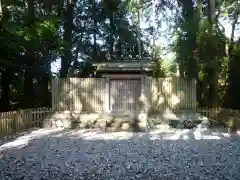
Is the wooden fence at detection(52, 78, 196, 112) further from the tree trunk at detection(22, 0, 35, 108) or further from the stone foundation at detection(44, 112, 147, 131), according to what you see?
the tree trunk at detection(22, 0, 35, 108)

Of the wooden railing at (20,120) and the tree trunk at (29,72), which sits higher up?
the tree trunk at (29,72)

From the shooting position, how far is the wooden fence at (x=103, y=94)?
16.8 meters

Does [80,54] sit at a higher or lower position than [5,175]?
higher

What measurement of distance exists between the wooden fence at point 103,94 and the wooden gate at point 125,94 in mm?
147

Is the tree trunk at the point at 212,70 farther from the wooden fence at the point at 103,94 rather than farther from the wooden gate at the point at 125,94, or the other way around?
the wooden gate at the point at 125,94

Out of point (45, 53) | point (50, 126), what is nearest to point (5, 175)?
point (50, 126)

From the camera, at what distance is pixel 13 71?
18.2 m

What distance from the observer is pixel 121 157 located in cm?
870

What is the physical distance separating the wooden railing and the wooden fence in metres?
1.08

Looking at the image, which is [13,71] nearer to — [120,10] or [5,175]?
[120,10]

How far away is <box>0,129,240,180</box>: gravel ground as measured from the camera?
6738 mm

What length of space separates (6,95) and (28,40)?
5.24 metres

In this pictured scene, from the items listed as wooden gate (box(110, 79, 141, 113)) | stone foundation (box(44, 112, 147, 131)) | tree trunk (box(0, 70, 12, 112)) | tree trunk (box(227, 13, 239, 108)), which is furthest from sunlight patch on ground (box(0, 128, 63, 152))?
tree trunk (box(227, 13, 239, 108))

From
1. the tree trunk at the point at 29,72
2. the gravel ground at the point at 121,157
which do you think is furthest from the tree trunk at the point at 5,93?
the gravel ground at the point at 121,157
